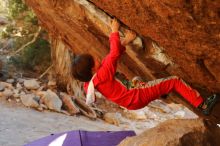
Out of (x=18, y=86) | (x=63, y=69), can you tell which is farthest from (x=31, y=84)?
(x=63, y=69)

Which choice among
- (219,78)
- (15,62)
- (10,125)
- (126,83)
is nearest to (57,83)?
(15,62)

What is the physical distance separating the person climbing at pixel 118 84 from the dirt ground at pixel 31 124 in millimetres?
5533

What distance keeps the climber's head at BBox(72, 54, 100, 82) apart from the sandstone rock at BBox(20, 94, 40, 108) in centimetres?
831

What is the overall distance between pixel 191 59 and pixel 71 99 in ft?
32.8

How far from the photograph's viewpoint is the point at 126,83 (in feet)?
16.9

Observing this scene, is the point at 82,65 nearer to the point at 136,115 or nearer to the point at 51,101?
the point at 51,101

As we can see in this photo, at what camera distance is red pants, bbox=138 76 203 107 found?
15.8 ft

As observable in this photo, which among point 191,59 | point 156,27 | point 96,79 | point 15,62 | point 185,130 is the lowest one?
point 15,62

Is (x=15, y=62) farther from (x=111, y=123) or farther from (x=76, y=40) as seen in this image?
(x=76, y=40)

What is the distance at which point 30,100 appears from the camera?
12.9 m

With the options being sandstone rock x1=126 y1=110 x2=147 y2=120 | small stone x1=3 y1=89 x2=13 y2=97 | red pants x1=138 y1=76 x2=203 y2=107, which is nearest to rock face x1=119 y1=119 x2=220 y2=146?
red pants x1=138 y1=76 x2=203 y2=107

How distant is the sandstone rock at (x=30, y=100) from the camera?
12833 mm

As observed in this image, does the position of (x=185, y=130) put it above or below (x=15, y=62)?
above

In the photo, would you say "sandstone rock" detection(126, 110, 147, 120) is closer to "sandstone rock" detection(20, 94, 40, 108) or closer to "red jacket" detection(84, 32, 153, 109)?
"sandstone rock" detection(20, 94, 40, 108)
